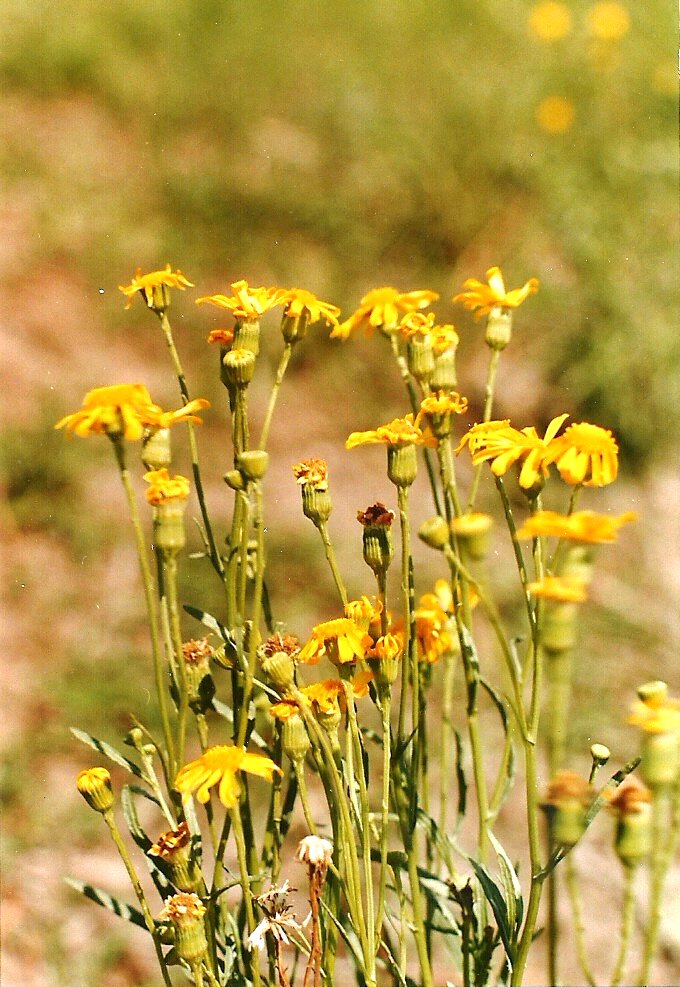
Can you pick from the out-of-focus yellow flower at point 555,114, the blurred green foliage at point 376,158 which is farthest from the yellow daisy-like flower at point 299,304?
the out-of-focus yellow flower at point 555,114

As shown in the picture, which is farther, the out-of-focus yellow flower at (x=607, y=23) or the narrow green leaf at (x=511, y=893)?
Result: the out-of-focus yellow flower at (x=607, y=23)

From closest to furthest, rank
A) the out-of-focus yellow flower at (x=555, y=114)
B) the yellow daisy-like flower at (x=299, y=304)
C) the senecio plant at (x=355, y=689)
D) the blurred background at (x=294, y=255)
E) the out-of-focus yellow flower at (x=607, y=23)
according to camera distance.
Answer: the senecio plant at (x=355, y=689), the yellow daisy-like flower at (x=299, y=304), the blurred background at (x=294, y=255), the out-of-focus yellow flower at (x=555, y=114), the out-of-focus yellow flower at (x=607, y=23)

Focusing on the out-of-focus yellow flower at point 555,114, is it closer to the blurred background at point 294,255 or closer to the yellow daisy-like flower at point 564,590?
the blurred background at point 294,255

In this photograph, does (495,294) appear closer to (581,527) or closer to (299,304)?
(299,304)

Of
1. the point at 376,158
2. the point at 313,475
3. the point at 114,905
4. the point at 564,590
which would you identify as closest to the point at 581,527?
the point at 564,590

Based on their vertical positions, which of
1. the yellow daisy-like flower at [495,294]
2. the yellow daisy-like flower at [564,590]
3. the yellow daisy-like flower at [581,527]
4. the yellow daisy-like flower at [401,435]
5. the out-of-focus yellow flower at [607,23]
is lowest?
the yellow daisy-like flower at [564,590]

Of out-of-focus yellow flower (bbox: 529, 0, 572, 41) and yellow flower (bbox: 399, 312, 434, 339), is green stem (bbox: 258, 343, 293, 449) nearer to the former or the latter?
yellow flower (bbox: 399, 312, 434, 339)

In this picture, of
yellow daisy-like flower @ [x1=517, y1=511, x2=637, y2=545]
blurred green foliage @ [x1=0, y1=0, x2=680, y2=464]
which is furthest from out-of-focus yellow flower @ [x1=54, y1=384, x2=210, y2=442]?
blurred green foliage @ [x1=0, y1=0, x2=680, y2=464]
